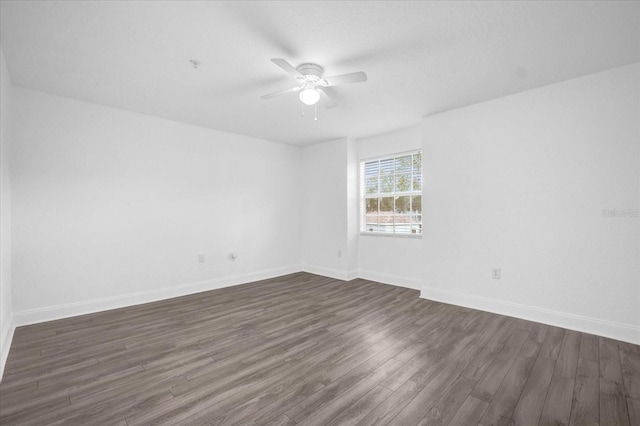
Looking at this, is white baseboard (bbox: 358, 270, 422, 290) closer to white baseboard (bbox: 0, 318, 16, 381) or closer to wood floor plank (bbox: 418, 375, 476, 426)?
wood floor plank (bbox: 418, 375, 476, 426)

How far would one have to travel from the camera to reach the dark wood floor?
1.73 m

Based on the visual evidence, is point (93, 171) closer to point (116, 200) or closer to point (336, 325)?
point (116, 200)

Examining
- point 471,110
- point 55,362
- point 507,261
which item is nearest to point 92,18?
point 55,362

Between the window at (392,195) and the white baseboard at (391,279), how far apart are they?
0.73 meters

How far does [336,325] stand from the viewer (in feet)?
10.1

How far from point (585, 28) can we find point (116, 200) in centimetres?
505

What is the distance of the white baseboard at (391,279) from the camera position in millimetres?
4570

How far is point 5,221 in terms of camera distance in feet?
8.80

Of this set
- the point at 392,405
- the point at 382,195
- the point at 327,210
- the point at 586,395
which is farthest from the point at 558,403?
the point at 327,210

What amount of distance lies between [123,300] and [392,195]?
428 cm

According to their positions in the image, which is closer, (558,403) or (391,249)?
(558,403)

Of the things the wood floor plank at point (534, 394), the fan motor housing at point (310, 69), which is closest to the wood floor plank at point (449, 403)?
the wood floor plank at point (534, 394)

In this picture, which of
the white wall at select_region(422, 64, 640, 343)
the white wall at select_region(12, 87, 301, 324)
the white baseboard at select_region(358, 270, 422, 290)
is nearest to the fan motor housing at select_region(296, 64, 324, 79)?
the white wall at select_region(422, 64, 640, 343)

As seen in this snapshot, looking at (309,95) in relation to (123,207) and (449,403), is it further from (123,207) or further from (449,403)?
(123,207)
